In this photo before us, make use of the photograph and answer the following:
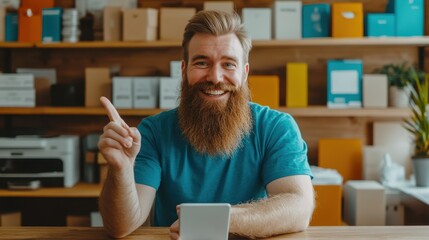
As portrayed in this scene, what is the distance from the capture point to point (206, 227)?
4.03 ft

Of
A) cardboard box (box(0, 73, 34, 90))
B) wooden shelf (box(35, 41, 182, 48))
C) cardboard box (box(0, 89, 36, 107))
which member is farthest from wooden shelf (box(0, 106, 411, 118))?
wooden shelf (box(35, 41, 182, 48))

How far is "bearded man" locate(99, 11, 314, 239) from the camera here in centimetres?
175

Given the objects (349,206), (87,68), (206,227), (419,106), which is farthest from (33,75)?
(206,227)

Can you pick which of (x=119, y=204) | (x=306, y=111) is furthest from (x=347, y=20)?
(x=119, y=204)

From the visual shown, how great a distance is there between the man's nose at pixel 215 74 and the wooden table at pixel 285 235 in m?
0.52

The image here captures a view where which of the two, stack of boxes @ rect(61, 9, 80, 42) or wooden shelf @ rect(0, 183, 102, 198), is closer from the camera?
wooden shelf @ rect(0, 183, 102, 198)

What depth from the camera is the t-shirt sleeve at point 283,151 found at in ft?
5.59

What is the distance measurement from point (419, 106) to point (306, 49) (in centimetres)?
81

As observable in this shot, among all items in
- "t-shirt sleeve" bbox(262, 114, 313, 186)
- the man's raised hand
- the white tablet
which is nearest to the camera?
the white tablet

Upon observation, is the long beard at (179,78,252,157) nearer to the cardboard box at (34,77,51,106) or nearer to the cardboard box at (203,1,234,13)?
the cardboard box at (203,1,234,13)

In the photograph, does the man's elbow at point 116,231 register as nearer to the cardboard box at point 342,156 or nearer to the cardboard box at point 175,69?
the cardboard box at point 175,69

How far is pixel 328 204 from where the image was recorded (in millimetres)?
3162

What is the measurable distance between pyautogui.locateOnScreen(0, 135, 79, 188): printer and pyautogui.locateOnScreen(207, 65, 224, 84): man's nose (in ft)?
5.87

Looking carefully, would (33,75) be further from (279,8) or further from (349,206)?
(349,206)
